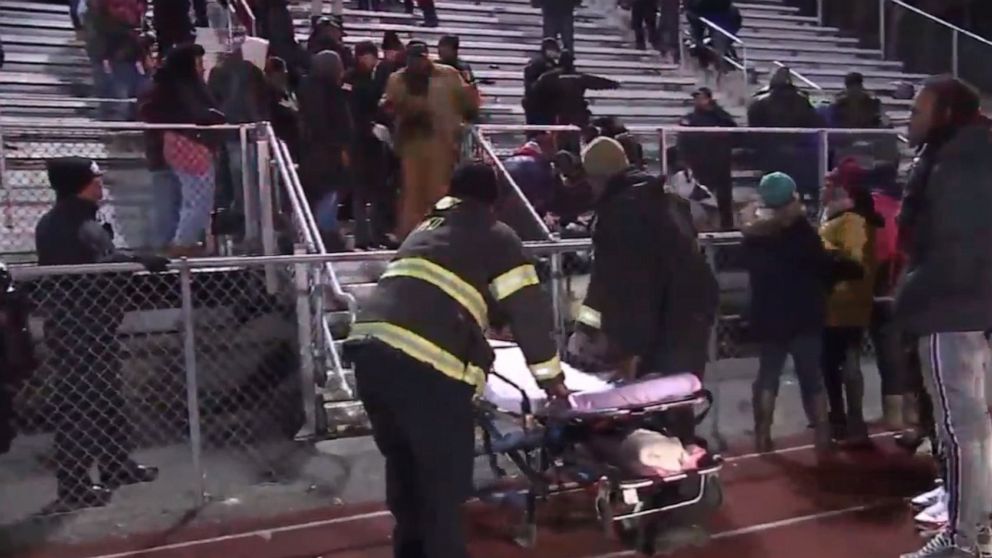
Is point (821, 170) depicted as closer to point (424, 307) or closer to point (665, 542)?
point (665, 542)

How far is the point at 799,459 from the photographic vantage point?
6.76 metres

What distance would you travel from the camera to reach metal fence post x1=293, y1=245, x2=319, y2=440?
666cm

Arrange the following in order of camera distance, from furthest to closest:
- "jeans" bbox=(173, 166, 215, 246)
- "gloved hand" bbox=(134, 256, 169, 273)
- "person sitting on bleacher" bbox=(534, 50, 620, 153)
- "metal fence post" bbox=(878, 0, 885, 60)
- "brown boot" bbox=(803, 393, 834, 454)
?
"metal fence post" bbox=(878, 0, 885, 60)
"person sitting on bleacher" bbox=(534, 50, 620, 153)
"jeans" bbox=(173, 166, 215, 246)
"brown boot" bbox=(803, 393, 834, 454)
"gloved hand" bbox=(134, 256, 169, 273)

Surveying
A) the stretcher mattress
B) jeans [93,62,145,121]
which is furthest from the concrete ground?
jeans [93,62,145,121]

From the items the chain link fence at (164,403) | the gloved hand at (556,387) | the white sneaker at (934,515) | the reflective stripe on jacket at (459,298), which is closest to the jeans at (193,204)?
the chain link fence at (164,403)

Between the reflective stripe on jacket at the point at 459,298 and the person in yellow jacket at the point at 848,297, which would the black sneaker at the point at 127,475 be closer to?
the reflective stripe on jacket at the point at 459,298

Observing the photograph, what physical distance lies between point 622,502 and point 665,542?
415mm

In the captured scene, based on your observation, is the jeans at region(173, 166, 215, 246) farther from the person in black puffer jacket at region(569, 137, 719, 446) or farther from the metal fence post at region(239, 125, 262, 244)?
the person in black puffer jacket at region(569, 137, 719, 446)

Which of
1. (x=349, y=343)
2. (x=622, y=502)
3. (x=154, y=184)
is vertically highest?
(x=154, y=184)

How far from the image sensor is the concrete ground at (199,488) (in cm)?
554

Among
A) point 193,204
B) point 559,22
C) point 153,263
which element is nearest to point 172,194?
point 193,204

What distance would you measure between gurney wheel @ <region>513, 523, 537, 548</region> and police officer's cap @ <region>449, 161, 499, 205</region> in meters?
1.54

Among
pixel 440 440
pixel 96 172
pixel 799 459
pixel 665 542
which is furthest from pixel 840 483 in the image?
pixel 96 172

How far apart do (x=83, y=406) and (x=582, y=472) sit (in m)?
2.85
